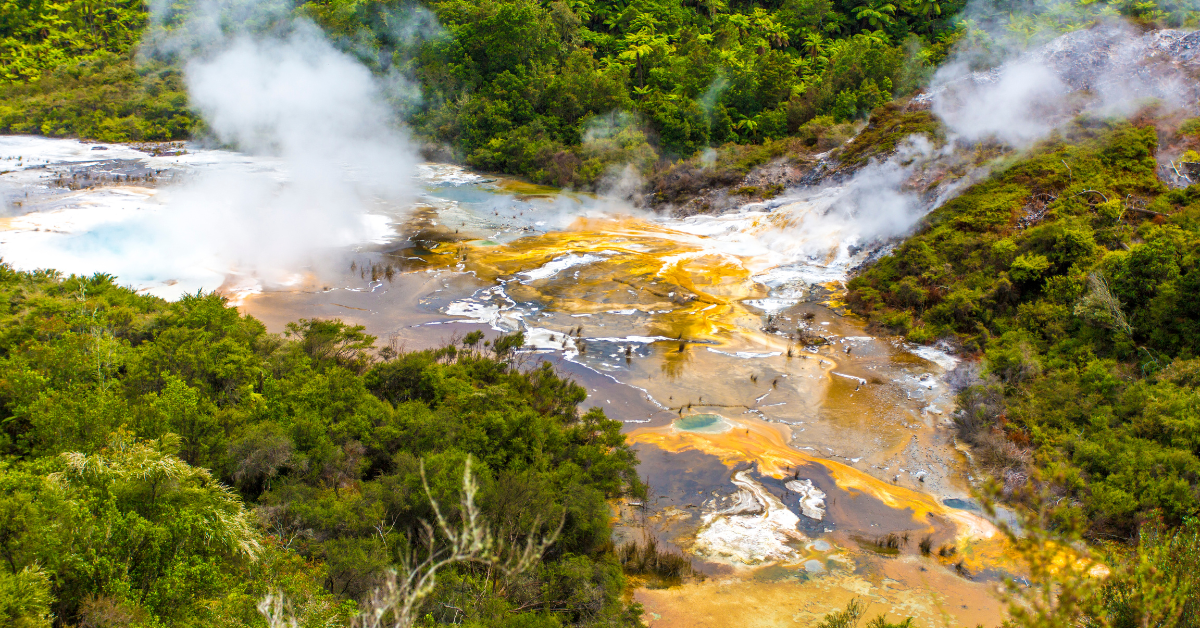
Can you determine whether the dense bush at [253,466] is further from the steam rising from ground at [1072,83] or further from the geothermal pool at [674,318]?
the steam rising from ground at [1072,83]

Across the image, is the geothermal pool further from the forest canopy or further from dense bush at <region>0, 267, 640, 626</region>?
the forest canopy

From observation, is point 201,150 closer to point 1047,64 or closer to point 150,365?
point 150,365

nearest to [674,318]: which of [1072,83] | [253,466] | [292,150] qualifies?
[253,466]

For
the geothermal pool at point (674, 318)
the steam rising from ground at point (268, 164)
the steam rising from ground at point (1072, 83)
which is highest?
the steam rising from ground at point (1072, 83)

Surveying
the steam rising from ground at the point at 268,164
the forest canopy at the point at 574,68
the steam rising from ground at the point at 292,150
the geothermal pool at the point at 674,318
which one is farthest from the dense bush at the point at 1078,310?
the steam rising from ground at the point at 292,150

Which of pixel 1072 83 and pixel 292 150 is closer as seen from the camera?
pixel 1072 83

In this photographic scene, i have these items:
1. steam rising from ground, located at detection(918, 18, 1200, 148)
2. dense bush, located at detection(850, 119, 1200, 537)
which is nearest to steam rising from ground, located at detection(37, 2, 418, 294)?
dense bush, located at detection(850, 119, 1200, 537)

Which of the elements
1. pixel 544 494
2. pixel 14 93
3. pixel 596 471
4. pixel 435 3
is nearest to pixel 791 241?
pixel 596 471

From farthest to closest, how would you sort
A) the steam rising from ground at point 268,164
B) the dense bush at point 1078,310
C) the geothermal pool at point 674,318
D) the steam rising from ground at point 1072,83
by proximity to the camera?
the steam rising from ground at point 1072,83
the steam rising from ground at point 268,164
the dense bush at point 1078,310
the geothermal pool at point 674,318

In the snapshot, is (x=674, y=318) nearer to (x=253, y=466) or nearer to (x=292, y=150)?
(x=253, y=466)

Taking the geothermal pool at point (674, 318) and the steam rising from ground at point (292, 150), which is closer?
the geothermal pool at point (674, 318)
